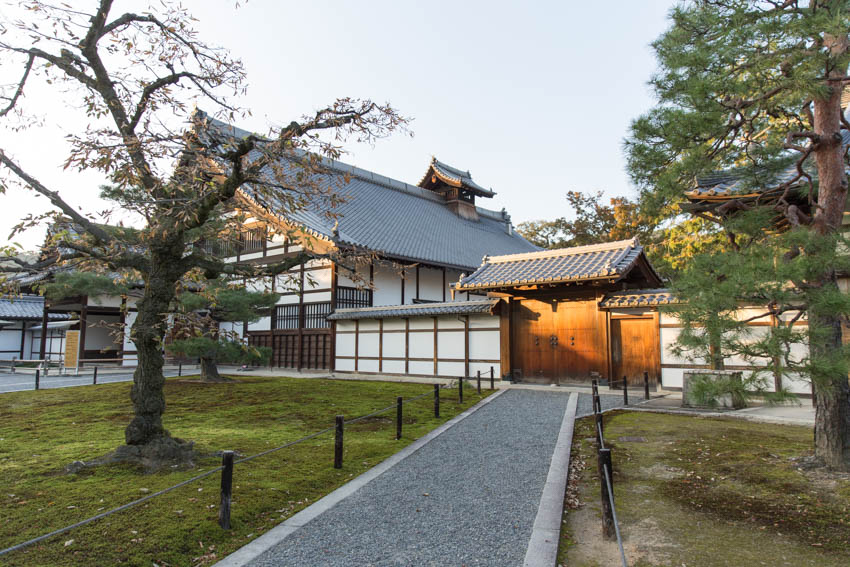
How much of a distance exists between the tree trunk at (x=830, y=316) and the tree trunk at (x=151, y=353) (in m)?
6.95

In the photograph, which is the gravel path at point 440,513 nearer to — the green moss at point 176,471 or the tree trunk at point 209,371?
the green moss at point 176,471

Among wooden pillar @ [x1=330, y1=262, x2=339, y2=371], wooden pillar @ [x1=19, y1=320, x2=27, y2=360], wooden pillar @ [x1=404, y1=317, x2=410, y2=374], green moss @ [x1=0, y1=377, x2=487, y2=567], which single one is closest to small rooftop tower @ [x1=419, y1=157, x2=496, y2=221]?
wooden pillar @ [x1=330, y1=262, x2=339, y2=371]

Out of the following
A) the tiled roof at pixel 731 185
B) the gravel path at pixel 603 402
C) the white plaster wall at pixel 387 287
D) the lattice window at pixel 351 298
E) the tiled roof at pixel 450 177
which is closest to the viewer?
the tiled roof at pixel 731 185

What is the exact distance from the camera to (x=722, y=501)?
4.71 metres

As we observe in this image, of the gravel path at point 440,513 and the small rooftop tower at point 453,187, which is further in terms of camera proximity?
the small rooftop tower at point 453,187

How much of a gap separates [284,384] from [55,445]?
26.0 ft

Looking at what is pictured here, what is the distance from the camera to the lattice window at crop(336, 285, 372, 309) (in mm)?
18500

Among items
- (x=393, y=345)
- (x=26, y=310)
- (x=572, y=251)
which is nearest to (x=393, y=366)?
(x=393, y=345)

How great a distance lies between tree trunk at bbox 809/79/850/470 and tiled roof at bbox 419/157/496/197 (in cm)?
2511

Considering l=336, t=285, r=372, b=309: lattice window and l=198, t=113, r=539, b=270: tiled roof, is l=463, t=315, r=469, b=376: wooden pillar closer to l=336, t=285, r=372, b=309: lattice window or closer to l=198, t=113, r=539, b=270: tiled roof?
l=198, t=113, r=539, b=270: tiled roof

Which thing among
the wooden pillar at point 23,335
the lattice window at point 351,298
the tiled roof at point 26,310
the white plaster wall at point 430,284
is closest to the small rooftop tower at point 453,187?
the white plaster wall at point 430,284

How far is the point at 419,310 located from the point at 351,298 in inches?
148

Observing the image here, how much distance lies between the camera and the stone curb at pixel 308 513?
146 inches

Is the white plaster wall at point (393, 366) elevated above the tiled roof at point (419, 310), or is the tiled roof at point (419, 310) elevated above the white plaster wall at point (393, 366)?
the tiled roof at point (419, 310)
